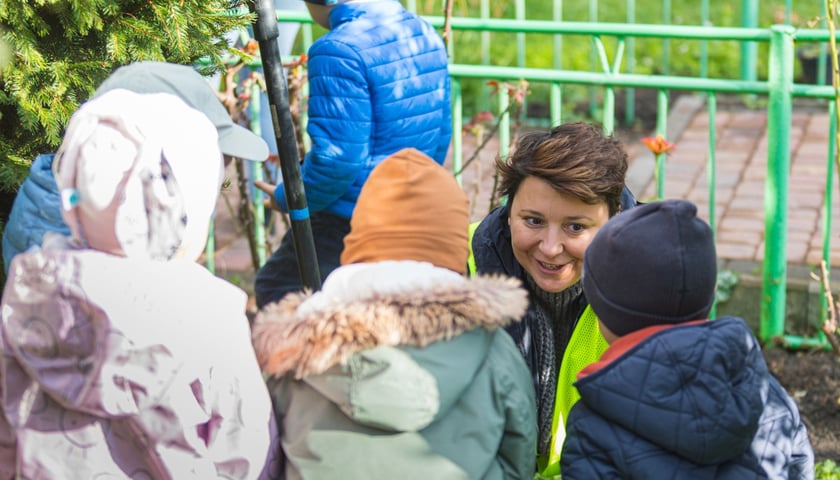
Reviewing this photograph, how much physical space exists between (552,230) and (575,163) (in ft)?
0.58

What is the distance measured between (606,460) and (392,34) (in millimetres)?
1918

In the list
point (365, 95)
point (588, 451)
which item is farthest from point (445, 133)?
point (588, 451)

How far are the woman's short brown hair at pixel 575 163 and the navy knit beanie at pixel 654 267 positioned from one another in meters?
0.62

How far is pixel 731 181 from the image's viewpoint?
19.7ft

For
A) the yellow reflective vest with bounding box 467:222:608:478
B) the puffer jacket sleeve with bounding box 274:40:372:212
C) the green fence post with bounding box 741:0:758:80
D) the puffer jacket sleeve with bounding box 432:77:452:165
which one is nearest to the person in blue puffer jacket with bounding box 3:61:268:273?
the yellow reflective vest with bounding box 467:222:608:478

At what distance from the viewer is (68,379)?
1939 mm

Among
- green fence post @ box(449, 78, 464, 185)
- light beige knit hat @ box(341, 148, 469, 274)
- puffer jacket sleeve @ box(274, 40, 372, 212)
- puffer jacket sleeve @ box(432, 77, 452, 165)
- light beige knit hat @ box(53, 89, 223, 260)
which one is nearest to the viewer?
light beige knit hat @ box(53, 89, 223, 260)

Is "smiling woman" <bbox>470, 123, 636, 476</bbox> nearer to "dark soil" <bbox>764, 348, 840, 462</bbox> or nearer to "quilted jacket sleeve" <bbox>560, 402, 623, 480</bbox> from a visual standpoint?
"quilted jacket sleeve" <bbox>560, 402, 623, 480</bbox>

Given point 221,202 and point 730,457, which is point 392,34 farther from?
point 221,202

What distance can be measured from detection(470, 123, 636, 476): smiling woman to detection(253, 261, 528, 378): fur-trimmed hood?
78cm

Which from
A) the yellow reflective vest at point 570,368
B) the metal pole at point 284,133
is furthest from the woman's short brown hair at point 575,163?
the metal pole at point 284,133

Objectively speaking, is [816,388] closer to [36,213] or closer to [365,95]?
[365,95]

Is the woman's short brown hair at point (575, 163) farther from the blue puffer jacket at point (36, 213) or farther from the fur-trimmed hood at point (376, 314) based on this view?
the blue puffer jacket at point (36, 213)

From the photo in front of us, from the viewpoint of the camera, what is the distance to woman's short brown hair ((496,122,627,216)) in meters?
2.81
